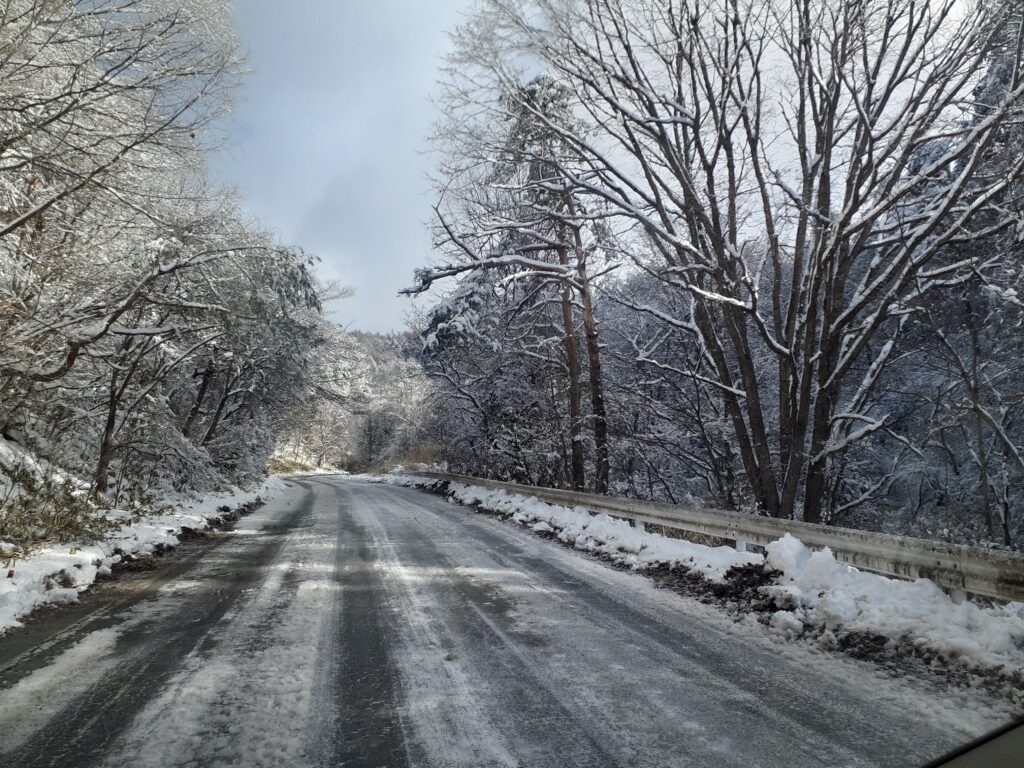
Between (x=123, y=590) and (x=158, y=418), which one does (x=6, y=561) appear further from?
(x=158, y=418)

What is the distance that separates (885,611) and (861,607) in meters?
0.19

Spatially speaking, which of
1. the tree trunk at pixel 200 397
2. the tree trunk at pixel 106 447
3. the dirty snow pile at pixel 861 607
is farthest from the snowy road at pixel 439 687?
the tree trunk at pixel 200 397

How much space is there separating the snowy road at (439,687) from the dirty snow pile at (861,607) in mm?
490

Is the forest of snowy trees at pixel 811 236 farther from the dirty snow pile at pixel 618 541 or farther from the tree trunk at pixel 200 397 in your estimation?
the tree trunk at pixel 200 397

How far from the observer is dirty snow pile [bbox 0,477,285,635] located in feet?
17.1

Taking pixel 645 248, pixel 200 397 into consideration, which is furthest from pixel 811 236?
pixel 200 397

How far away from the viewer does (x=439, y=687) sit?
3602 mm

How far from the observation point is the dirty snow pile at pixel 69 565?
5.21 meters

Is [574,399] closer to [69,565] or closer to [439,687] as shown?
[69,565]

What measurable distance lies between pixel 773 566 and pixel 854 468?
10371 millimetres

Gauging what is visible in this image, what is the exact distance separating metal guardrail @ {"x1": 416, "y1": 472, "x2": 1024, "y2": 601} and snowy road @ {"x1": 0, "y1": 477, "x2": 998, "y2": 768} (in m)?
1.01

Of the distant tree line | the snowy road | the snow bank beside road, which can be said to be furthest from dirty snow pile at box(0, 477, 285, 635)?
the snow bank beside road

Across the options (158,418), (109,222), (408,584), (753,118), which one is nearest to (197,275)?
(109,222)

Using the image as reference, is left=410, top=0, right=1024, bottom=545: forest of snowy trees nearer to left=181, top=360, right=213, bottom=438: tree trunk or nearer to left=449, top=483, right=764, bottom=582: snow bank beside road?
left=449, top=483, right=764, bottom=582: snow bank beside road
